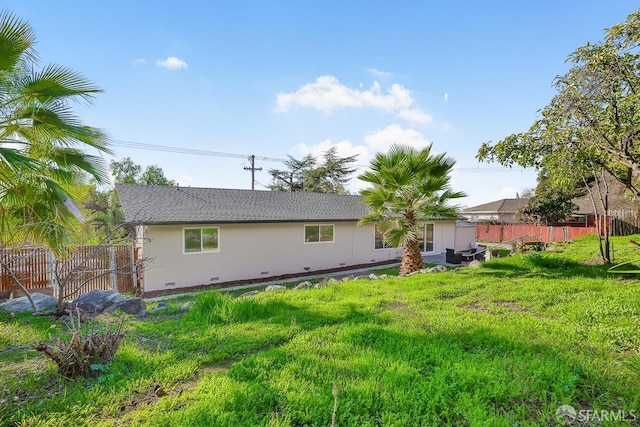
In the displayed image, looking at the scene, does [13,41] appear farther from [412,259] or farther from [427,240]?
[427,240]

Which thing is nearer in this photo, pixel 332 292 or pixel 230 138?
pixel 332 292

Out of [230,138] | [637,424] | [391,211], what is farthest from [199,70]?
[637,424]

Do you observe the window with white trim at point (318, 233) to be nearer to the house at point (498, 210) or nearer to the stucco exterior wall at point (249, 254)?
the stucco exterior wall at point (249, 254)

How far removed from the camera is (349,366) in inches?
129

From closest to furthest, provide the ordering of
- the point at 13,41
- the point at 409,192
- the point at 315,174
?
the point at 13,41, the point at 409,192, the point at 315,174

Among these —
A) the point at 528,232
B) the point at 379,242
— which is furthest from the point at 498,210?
the point at 379,242

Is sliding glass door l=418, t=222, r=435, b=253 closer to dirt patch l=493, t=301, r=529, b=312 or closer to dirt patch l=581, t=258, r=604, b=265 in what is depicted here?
dirt patch l=581, t=258, r=604, b=265

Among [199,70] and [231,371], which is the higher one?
[199,70]

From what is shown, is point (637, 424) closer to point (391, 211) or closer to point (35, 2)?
point (391, 211)

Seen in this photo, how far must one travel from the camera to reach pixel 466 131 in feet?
42.2

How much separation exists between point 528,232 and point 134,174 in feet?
114

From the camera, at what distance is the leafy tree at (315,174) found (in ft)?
105

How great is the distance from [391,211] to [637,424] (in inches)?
318

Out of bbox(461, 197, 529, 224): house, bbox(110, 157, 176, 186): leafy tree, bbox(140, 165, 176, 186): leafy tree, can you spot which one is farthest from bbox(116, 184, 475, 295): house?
bbox(461, 197, 529, 224): house
